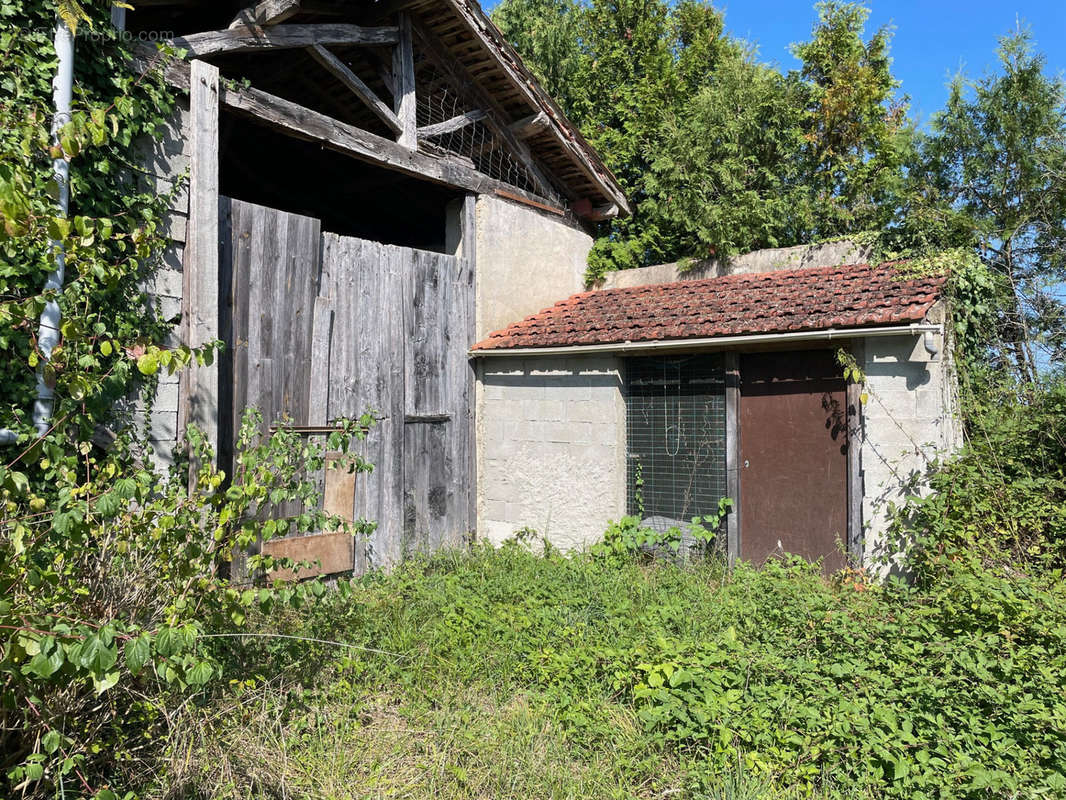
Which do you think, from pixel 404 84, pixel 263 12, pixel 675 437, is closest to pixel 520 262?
pixel 404 84

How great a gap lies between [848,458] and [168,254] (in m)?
5.72

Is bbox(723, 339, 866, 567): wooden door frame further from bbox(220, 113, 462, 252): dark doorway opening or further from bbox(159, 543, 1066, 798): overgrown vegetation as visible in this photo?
bbox(220, 113, 462, 252): dark doorway opening

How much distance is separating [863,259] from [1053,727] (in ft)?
18.3

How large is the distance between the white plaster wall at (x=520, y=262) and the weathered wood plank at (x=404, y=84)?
1.21m

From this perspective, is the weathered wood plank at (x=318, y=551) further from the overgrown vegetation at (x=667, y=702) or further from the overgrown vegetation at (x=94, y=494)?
the overgrown vegetation at (x=94, y=494)

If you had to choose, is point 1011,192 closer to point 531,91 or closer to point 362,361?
point 531,91

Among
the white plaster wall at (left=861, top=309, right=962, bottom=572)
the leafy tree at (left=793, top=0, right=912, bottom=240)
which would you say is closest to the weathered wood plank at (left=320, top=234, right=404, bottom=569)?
the white plaster wall at (left=861, top=309, right=962, bottom=572)

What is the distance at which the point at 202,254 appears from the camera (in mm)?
4996

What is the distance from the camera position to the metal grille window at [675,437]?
6918 millimetres

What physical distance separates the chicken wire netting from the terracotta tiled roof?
172 centimetres

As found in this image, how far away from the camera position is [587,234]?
9.61 meters

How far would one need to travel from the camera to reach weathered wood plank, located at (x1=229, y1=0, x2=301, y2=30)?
529 centimetres

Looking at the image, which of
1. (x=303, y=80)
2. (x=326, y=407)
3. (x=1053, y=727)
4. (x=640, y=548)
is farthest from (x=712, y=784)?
(x=303, y=80)

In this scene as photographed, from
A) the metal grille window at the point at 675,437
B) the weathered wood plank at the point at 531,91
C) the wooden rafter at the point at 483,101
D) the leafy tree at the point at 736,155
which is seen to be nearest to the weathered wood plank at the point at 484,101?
the wooden rafter at the point at 483,101
